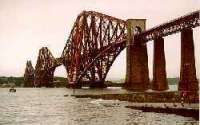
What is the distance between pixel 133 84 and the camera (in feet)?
363

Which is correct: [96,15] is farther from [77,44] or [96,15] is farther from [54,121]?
[54,121]

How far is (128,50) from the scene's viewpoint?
116562 millimetres

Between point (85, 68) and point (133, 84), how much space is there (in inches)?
1821

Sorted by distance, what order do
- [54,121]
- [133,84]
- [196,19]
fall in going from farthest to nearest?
[133,84]
[196,19]
[54,121]

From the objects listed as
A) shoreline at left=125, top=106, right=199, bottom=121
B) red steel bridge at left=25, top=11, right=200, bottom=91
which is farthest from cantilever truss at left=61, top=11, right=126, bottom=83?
shoreline at left=125, top=106, right=199, bottom=121

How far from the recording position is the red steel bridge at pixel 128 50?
82.4m

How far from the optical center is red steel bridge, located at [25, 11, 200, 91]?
8238 centimetres

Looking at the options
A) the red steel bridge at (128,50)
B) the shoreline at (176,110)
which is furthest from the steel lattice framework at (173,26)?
the shoreline at (176,110)

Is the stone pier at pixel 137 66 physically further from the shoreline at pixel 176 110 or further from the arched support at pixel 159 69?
the shoreline at pixel 176 110

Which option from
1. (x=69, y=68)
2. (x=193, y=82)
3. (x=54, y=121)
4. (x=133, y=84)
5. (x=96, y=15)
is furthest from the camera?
(x=69, y=68)

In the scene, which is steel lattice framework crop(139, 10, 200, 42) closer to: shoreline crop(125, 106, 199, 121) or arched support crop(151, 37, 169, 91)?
arched support crop(151, 37, 169, 91)

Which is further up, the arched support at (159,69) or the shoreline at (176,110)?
the arched support at (159,69)

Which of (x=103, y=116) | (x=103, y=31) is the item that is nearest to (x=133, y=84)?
(x=103, y=31)

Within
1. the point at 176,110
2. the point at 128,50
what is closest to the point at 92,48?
the point at 128,50
